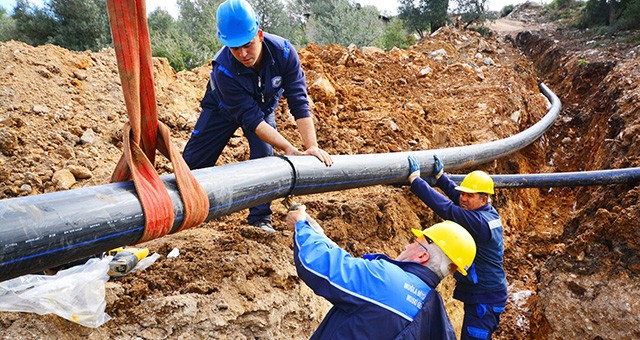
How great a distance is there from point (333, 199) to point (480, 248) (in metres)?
1.43

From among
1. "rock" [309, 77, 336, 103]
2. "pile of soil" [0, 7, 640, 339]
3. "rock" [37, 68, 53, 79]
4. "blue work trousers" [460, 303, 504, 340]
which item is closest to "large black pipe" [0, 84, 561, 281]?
"pile of soil" [0, 7, 640, 339]

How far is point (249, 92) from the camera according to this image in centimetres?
321

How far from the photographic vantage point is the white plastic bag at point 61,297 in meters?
2.08

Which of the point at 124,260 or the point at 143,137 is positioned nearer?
the point at 143,137

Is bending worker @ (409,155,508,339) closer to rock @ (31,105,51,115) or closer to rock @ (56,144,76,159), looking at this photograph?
rock @ (56,144,76,159)

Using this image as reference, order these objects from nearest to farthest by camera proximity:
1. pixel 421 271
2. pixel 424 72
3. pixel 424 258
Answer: pixel 421 271, pixel 424 258, pixel 424 72

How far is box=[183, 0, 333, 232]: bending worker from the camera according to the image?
112 inches

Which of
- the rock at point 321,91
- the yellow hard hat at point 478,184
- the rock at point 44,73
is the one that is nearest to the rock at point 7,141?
the rock at point 44,73

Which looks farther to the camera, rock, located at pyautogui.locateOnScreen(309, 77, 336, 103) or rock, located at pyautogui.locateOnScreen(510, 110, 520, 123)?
rock, located at pyautogui.locateOnScreen(510, 110, 520, 123)

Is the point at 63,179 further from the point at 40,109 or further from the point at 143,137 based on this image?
the point at 143,137

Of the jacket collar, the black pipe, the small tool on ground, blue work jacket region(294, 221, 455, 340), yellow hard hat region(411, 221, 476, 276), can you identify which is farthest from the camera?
the black pipe

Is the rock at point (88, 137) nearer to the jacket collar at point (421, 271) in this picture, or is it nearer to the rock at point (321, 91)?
the rock at point (321, 91)

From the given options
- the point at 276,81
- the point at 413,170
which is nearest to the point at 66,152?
the point at 276,81

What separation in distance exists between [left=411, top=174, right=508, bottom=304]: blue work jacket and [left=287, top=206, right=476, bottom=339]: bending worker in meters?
1.34
